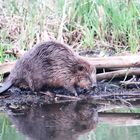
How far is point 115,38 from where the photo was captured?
607cm

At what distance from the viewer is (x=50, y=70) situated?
471 centimetres

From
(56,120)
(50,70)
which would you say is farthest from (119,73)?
(56,120)

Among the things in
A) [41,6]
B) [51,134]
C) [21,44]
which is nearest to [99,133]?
[51,134]

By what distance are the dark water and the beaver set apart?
1.33 ft

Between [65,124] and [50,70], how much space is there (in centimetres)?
109

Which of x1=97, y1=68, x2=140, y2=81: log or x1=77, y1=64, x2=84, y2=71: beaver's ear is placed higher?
x1=77, y1=64, x2=84, y2=71: beaver's ear

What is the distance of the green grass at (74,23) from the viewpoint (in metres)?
5.83

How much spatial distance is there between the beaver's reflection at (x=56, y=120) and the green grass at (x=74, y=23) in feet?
5.04

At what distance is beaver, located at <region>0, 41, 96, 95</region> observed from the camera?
15.4 ft

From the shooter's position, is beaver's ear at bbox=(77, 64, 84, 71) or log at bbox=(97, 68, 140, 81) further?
log at bbox=(97, 68, 140, 81)

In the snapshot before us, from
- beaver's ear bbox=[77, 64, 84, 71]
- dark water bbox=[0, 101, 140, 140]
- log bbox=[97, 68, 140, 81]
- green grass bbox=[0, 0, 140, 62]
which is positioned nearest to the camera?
dark water bbox=[0, 101, 140, 140]

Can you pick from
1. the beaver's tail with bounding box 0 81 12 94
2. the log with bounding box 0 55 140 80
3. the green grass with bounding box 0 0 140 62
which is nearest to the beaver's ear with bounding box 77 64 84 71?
the log with bounding box 0 55 140 80

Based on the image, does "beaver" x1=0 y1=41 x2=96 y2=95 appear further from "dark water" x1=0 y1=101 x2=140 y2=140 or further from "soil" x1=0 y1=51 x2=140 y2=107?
"dark water" x1=0 y1=101 x2=140 y2=140

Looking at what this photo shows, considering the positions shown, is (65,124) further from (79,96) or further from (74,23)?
(74,23)
